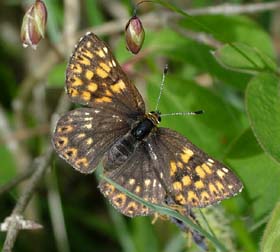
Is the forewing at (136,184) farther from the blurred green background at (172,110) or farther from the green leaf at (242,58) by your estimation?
the green leaf at (242,58)

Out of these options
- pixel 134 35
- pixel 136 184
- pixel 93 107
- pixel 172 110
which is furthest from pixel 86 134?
pixel 172 110

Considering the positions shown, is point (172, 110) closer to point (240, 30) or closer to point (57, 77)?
point (240, 30)

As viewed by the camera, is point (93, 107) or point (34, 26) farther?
point (93, 107)

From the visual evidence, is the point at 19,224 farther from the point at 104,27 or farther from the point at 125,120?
the point at 104,27

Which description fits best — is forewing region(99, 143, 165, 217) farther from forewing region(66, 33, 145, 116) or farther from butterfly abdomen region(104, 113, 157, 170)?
forewing region(66, 33, 145, 116)

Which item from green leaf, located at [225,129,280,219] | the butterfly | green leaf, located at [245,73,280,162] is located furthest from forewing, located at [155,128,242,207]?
green leaf, located at [225,129,280,219]

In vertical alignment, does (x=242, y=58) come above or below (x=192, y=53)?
above

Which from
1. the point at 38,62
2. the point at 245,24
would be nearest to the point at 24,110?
the point at 38,62
